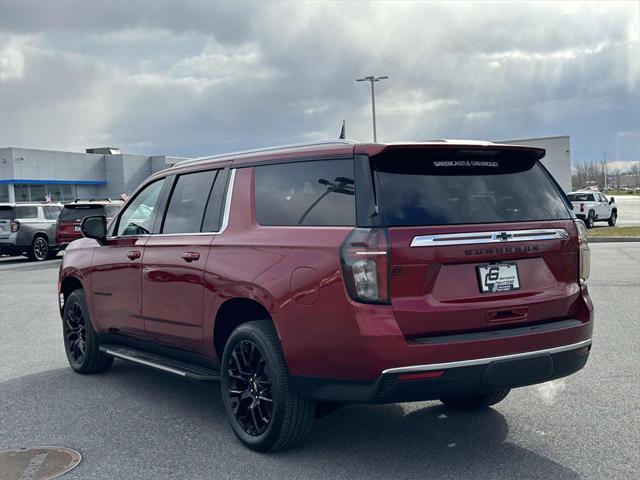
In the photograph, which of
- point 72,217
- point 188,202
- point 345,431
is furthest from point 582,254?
point 72,217

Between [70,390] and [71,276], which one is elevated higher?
[71,276]

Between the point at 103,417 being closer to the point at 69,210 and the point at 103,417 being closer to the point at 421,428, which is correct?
the point at 421,428

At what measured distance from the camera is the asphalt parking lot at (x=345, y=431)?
4.48 m

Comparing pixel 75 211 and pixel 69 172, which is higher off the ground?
pixel 69 172

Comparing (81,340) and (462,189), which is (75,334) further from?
(462,189)

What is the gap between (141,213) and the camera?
637 centimetres

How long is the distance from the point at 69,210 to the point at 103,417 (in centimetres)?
1807

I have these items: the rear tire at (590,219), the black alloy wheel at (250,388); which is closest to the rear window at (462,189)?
the black alloy wheel at (250,388)

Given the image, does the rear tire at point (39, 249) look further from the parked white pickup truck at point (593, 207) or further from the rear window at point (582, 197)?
the rear window at point (582, 197)

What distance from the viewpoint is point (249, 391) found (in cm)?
490

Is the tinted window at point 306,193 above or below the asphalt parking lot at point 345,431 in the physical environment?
above

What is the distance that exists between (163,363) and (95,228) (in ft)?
5.11

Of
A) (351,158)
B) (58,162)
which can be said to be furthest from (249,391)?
(58,162)

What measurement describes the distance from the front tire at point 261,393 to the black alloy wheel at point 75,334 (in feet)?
8.45
